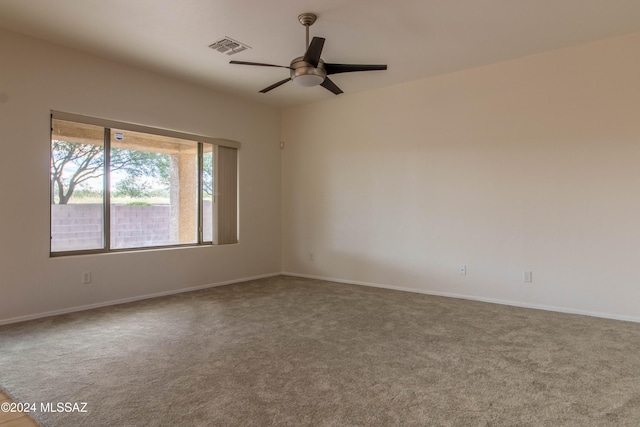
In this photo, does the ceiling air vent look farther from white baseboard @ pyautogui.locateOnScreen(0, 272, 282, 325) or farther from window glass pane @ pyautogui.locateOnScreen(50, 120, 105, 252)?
white baseboard @ pyautogui.locateOnScreen(0, 272, 282, 325)

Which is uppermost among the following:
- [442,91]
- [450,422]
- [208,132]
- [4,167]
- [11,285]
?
[442,91]

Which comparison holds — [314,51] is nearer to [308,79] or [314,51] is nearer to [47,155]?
[308,79]

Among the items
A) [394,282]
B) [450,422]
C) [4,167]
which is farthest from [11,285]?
[394,282]

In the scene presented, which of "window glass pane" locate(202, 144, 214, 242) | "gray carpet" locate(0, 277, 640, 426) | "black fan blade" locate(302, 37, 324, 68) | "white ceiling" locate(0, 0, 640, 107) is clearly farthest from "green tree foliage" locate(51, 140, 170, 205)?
"black fan blade" locate(302, 37, 324, 68)

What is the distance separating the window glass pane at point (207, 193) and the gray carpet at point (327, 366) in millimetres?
1506

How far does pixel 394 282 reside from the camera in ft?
16.9

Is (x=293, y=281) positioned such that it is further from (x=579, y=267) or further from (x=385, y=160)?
(x=579, y=267)

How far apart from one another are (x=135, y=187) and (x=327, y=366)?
3466 millimetres

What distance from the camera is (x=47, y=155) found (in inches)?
148

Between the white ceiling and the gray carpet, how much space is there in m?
2.84

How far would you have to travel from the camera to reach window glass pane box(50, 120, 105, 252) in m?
3.92

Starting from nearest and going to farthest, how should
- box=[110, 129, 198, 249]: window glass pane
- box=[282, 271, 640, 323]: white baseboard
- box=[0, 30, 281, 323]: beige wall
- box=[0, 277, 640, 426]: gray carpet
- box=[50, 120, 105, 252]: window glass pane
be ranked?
box=[0, 277, 640, 426]: gray carpet → box=[0, 30, 281, 323]: beige wall → box=[282, 271, 640, 323]: white baseboard → box=[50, 120, 105, 252]: window glass pane → box=[110, 129, 198, 249]: window glass pane

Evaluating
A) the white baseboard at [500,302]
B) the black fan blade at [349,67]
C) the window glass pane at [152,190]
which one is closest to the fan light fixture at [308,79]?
the black fan blade at [349,67]

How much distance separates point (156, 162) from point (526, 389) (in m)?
4.72
